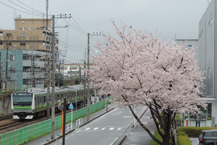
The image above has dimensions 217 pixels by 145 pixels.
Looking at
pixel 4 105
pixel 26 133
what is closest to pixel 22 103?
pixel 4 105

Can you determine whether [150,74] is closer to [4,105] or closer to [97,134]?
[97,134]

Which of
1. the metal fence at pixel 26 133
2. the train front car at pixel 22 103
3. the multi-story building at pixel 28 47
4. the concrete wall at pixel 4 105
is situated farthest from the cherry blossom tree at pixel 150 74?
the multi-story building at pixel 28 47

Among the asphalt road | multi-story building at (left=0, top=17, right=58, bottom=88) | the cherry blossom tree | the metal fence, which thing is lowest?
the asphalt road

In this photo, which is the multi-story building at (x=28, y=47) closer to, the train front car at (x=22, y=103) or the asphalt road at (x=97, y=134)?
the train front car at (x=22, y=103)

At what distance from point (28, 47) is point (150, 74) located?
6252 centimetres

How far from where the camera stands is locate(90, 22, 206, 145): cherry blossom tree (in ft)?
41.6

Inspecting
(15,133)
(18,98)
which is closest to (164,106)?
(15,133)

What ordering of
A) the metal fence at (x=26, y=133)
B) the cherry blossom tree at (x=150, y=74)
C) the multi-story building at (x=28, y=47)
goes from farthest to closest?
the multi-story building at (x=28, y=47) → the metal fence at (x=26, y=133) → the cherry blossom tree at (x=150, y=74)

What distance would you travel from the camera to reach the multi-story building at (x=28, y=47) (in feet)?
202

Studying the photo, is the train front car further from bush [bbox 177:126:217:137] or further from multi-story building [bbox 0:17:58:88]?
multi-story building [bbox 0:17:58:88]

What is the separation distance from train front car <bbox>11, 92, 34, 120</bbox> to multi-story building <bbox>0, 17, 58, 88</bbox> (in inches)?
1051

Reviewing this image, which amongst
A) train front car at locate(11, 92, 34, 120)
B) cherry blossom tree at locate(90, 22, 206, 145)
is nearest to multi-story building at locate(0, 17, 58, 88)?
train front car at locate(11, 92, 34, 120)

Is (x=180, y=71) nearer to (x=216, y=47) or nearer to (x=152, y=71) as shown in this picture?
(x=152, y=71)

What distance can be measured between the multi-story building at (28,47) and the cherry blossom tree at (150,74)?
1801 inches
